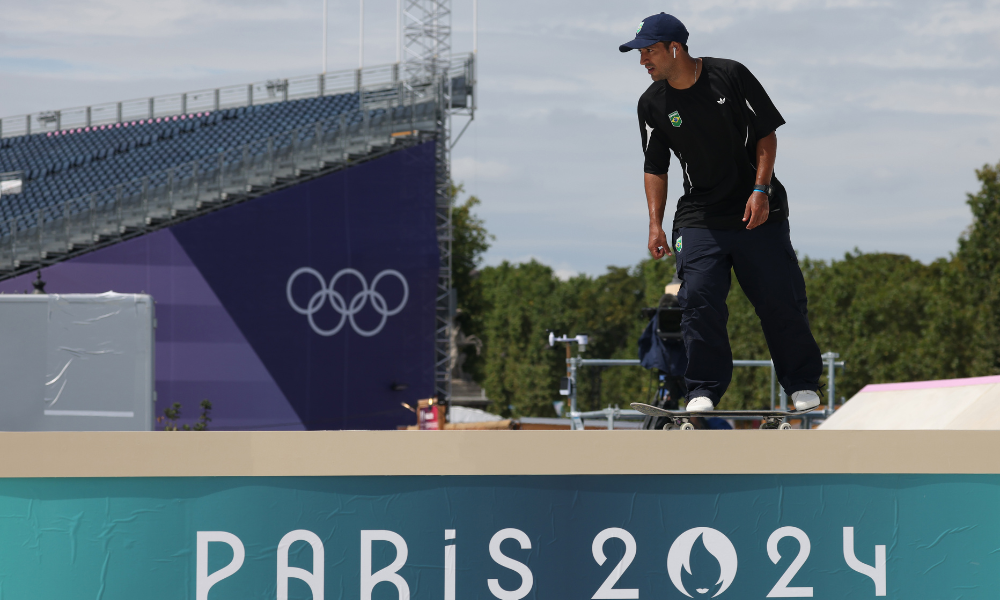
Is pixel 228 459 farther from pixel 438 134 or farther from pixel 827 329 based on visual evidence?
pixel 827 329

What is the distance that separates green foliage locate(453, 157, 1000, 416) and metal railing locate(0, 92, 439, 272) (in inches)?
413

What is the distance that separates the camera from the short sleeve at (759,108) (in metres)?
3.92

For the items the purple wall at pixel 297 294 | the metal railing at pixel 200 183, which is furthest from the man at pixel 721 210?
the metal railing at pixel 200 183

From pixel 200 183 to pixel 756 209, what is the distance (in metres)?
26.9

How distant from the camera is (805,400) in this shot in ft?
13.1

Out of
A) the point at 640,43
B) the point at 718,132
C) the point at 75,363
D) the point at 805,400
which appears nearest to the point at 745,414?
the point at 805,400

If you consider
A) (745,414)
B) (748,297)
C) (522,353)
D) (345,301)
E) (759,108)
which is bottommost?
(522,353)

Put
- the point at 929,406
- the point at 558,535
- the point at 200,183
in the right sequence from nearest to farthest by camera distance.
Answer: the point at 558,535, the point at 929,406, the point at 200,183

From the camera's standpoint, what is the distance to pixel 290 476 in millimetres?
2680

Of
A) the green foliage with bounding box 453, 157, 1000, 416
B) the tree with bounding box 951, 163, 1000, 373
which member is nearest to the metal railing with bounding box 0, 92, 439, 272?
the green foliage with bounding box 453, 157, 1000, 416

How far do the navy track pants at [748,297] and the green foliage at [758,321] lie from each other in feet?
92.0

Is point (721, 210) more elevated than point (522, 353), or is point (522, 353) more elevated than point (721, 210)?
point (721, 210)

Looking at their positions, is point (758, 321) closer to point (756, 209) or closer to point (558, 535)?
point (756, 209)

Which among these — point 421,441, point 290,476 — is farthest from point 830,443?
point 290,476
